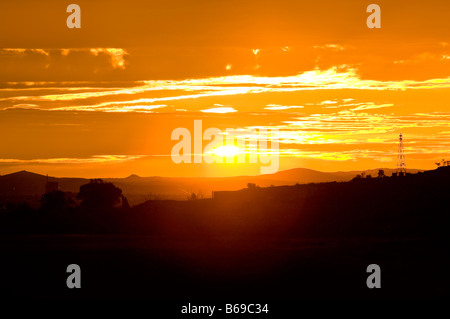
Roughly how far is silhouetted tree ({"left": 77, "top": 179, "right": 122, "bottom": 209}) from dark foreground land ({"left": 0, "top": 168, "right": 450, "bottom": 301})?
18.2 m

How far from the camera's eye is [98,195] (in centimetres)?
9619

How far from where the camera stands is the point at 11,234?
63.7m

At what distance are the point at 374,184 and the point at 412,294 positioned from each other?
35.1m

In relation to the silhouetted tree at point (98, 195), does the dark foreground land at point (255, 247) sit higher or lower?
lower

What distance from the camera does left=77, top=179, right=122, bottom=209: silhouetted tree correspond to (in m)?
95.6

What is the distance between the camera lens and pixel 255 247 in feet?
162

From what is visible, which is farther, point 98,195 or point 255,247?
point 98,195

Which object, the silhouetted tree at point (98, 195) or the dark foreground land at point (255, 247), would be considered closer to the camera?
the dark foreground land at point (255, 247)

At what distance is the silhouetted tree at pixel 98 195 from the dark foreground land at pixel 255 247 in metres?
18.2

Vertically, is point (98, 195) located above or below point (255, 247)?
above

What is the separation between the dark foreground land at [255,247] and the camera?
125ft

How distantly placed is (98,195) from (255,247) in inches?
1969
